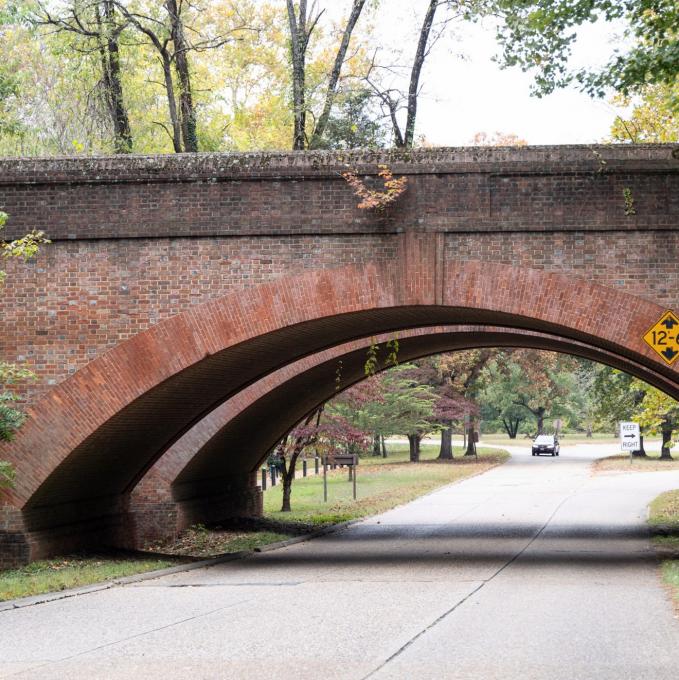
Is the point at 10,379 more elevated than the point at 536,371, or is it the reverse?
the point at 536,371

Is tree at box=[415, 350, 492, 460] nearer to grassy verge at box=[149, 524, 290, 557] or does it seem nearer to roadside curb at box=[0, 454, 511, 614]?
roadside curb at box=[0, 454, 511, 614]

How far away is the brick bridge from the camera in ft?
45.7

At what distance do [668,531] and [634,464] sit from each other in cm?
2790

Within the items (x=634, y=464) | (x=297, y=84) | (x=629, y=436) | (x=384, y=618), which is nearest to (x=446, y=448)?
(x=634, y=464)

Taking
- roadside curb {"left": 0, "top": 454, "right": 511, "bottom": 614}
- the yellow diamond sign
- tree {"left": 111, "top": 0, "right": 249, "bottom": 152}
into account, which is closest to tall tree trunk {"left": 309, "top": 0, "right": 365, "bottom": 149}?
tree {"left": 111, "top": 0, "right": 249, "bottom": 152}

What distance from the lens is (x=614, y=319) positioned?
1357cm

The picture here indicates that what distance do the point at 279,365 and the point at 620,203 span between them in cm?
700

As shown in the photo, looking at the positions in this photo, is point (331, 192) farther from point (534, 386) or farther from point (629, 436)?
point (534, 386)

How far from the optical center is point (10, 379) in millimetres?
13883

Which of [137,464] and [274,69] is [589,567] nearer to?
[137,464]

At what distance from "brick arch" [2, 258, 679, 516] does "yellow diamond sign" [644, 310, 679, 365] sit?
0.35ft

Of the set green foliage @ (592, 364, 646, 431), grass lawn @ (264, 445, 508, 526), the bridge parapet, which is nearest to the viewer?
the bridge parapet

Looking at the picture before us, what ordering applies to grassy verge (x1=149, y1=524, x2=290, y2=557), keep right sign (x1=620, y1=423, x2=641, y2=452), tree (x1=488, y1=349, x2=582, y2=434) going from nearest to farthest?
grassy verge (x1=149, y1=524, x2=290, y2=557)
keep right sign (x1=620, y1=423, x2=641, y2=452)
tree (x1=488, y1=349, x2=582, y2=434)

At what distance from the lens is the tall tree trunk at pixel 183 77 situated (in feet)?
74.4
